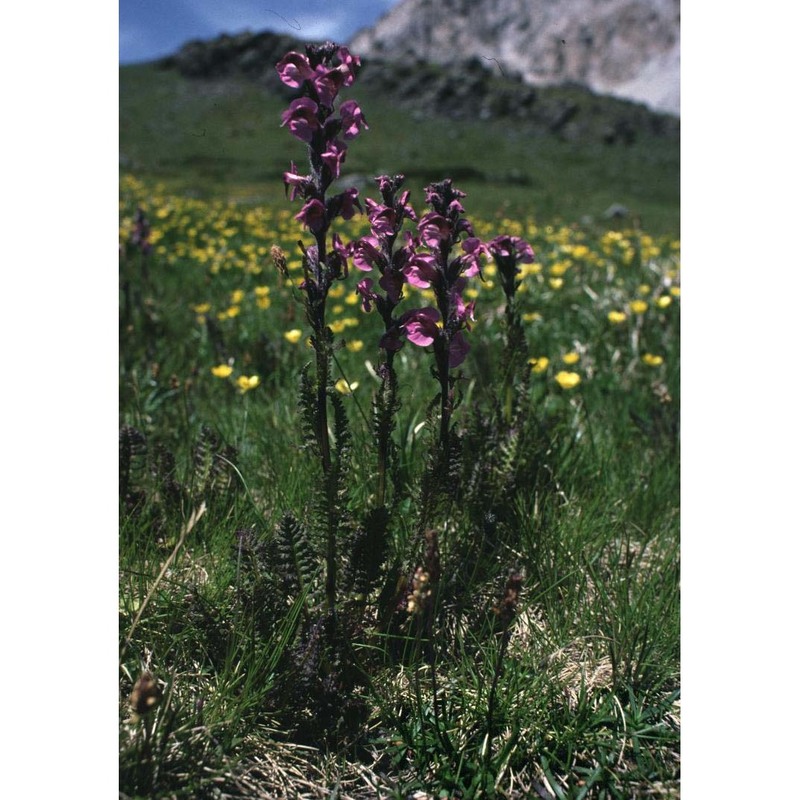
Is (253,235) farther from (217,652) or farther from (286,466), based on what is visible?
(217,652)

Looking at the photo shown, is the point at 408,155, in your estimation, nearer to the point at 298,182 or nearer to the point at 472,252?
the point at 472,252

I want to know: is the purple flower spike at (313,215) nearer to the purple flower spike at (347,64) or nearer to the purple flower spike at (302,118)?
the purple flower spike at (302,118)

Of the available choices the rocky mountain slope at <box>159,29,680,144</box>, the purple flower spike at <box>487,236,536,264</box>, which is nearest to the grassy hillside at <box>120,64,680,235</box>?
the rocky mountain slope at <box>159,29,680,144</box>

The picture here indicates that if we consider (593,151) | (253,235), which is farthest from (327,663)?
(593,151)

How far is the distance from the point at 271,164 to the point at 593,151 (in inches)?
826

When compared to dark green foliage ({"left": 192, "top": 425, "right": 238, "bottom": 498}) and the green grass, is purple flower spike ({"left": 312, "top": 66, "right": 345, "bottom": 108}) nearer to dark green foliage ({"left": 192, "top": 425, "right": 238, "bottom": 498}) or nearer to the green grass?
the green grass

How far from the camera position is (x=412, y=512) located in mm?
2160

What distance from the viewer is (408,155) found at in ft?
78.8

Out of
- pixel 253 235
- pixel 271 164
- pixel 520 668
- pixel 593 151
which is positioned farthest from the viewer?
pixel 593 151

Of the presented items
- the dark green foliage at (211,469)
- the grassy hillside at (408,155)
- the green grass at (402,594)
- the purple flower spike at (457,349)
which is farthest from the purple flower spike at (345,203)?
the grassy hillside at (408,155)

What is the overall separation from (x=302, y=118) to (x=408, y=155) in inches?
938

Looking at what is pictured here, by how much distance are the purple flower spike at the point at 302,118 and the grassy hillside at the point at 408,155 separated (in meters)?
6.10

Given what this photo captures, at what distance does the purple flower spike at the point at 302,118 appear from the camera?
4.78ft

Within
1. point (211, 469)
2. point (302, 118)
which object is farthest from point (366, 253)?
point (211, 469)
